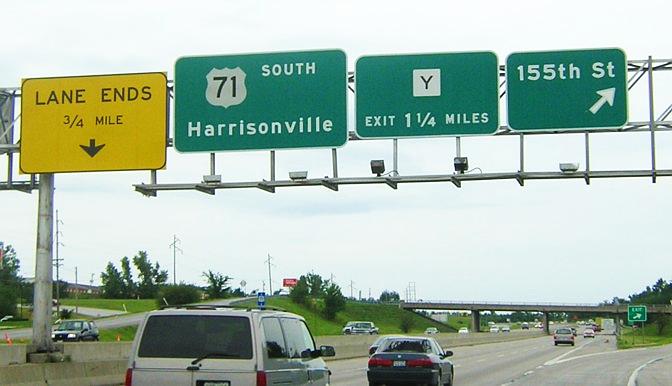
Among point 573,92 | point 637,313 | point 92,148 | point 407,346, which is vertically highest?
point 573,92

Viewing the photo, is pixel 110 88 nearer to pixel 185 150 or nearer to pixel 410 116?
pixel 185 150

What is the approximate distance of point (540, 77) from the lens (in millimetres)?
21891

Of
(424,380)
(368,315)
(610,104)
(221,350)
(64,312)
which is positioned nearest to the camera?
(221,350)

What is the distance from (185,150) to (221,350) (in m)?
11.8

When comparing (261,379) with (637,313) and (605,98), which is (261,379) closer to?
(605,98)

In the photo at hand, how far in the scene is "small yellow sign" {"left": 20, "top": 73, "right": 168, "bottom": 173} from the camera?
75.9 feet

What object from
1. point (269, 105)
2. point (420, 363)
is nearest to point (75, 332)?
point (420, 363)

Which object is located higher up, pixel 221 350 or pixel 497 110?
pixel 497 110

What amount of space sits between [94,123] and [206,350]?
1250 cm

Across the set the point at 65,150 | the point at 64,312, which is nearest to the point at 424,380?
the point at 65,150

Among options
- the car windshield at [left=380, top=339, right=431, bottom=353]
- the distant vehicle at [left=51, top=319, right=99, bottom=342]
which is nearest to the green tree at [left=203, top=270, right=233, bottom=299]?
the distant vehicle at [left=51, top=319, right=99, bottom=342]

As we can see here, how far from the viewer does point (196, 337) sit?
39.3ft

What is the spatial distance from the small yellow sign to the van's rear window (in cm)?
1141

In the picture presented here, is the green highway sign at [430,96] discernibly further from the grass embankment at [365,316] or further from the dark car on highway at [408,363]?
the grass embankment at [365,316]
